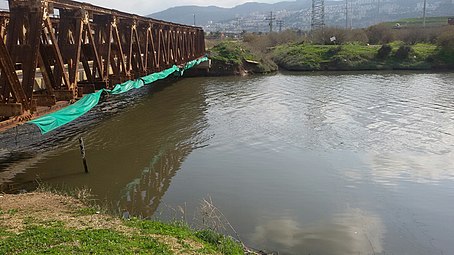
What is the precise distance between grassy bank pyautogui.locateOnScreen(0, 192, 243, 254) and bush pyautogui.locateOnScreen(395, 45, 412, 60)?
5522 centimetres

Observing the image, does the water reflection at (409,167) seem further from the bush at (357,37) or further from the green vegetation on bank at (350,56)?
the bush at (357,37)

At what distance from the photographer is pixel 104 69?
17.2m

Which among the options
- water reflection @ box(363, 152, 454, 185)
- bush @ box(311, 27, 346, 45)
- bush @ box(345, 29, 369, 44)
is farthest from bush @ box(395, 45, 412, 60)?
water reflection @ box(363, 152, 454, 185)

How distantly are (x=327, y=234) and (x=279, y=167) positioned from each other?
5.38m

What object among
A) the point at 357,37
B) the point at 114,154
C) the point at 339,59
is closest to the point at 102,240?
the point at 114,154

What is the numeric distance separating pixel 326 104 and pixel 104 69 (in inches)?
654

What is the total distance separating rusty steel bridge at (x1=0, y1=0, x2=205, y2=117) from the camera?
10.6 metres

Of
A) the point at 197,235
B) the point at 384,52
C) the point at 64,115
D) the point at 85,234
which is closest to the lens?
the point at 85,234

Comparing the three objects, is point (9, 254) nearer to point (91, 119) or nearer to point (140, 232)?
point (140, 232)

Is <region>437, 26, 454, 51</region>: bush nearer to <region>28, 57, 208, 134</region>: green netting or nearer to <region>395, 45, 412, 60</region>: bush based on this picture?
<region>395, 45, 412, 60</region>: bush

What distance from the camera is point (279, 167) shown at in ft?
51.4

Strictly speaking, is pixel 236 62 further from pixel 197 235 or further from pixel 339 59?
pixel 197 235

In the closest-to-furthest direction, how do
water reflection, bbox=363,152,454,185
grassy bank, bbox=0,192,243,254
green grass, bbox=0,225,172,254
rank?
green grass, bbox=0,225,172,254
grassy bank, bbox=0,192,243,254
water reflection, bbox=363,152,454,185

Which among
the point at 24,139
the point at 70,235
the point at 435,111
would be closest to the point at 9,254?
the point at 70,235
